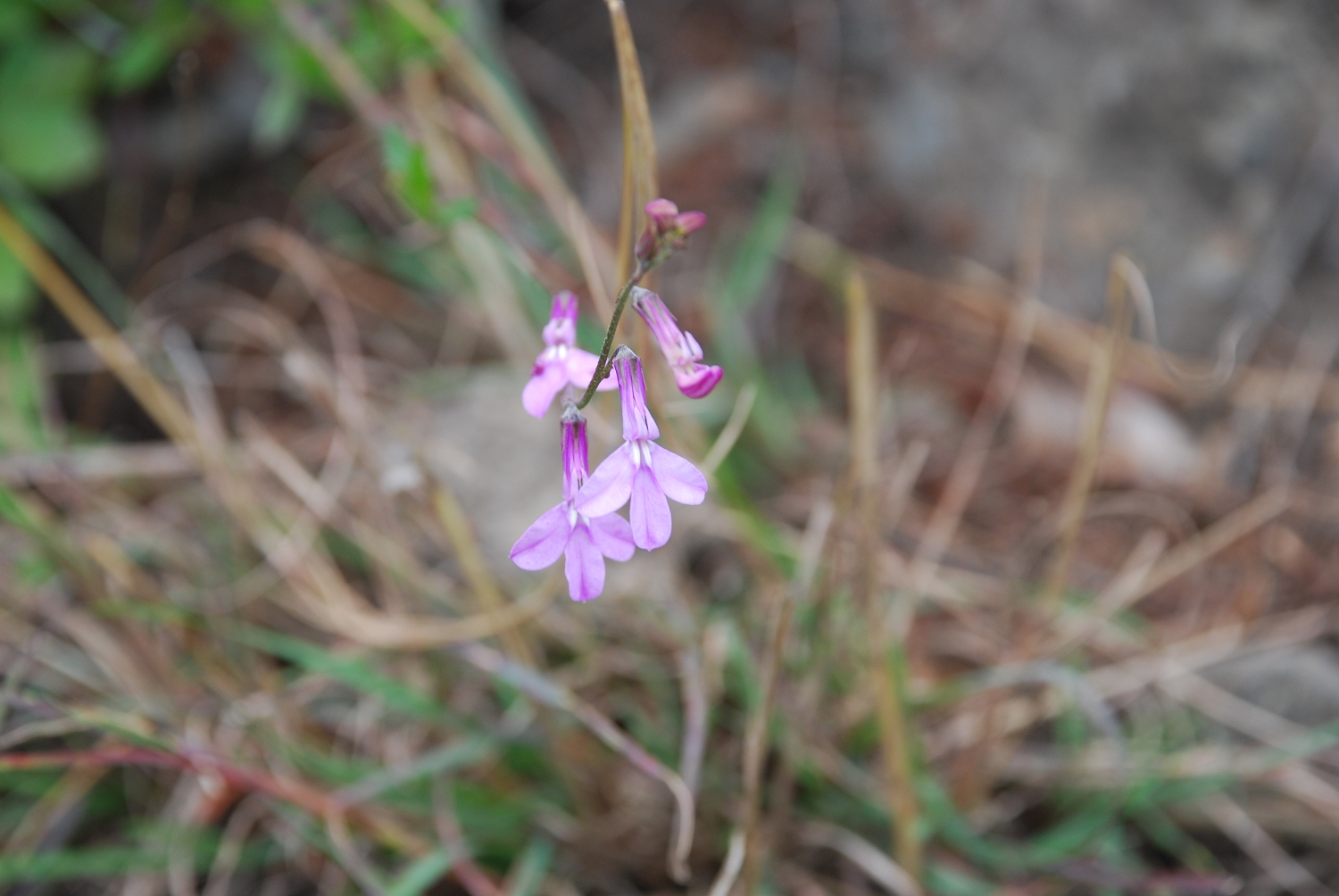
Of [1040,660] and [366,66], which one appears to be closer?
[1040,660]

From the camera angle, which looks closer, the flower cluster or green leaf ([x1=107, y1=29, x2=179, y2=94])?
the flower cluster

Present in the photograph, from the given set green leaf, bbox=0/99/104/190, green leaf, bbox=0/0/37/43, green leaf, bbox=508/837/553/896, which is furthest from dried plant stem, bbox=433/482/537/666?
green leaf, bbox=0/0/37/43

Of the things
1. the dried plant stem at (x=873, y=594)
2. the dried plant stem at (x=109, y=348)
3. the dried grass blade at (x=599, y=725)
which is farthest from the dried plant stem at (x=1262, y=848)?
the dried plant stem at (x=109, y=348)

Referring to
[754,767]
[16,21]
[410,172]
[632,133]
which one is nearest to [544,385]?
[632,133]

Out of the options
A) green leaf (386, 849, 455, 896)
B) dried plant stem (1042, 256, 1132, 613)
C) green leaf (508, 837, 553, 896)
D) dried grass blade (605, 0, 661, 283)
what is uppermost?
dried plant stem (1042, 256, 1132, 613)

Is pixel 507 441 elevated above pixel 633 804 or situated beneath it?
elevated above

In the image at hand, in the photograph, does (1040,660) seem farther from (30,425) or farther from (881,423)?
(30,425)

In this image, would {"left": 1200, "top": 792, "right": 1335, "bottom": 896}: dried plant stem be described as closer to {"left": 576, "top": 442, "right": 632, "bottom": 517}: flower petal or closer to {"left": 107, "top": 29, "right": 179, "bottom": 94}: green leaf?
{"left": 576, "top": 442, "right": 632, "bottom": 517}: flower petal

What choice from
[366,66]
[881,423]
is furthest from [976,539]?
[366,66]
